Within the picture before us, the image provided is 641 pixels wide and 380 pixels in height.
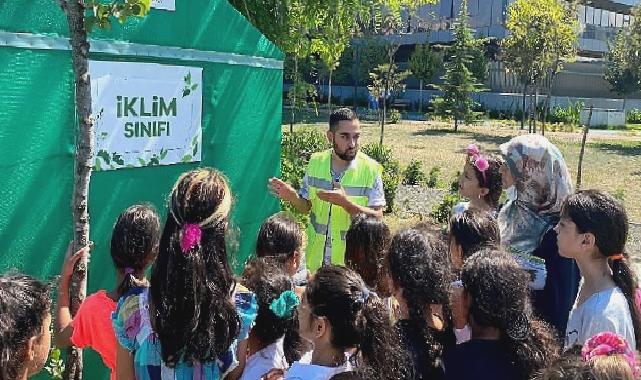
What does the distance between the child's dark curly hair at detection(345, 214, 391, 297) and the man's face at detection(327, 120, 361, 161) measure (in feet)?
4.10

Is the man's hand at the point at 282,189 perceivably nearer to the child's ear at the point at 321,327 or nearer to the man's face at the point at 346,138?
the man's face at the point at 346,138

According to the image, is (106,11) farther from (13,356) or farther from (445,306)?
(445,306)

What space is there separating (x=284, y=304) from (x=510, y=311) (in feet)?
2.80

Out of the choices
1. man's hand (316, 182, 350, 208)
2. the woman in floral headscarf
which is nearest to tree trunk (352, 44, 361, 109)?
man's hand (316, 182, 350, 208)

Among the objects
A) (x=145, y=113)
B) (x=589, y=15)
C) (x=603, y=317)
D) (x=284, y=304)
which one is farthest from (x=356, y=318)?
(x=589, y=15)

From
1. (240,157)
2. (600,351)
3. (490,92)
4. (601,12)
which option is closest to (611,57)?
(490,92)

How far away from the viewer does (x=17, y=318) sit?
195 cm

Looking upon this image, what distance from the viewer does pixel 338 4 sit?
806 centimetres

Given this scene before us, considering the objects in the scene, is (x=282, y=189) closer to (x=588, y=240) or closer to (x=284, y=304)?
(x=284, y=304)

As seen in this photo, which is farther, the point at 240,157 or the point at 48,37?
the point at 240,157

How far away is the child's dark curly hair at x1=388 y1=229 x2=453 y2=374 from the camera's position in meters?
2.62

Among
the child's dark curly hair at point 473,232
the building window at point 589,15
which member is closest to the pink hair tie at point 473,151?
the child's dark curly hair at point 473,232

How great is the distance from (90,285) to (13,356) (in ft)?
6.24

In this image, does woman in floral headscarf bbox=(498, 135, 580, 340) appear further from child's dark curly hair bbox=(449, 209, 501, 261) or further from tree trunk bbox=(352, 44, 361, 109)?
tree trunk bbox=(352, 44, 361, 109)
